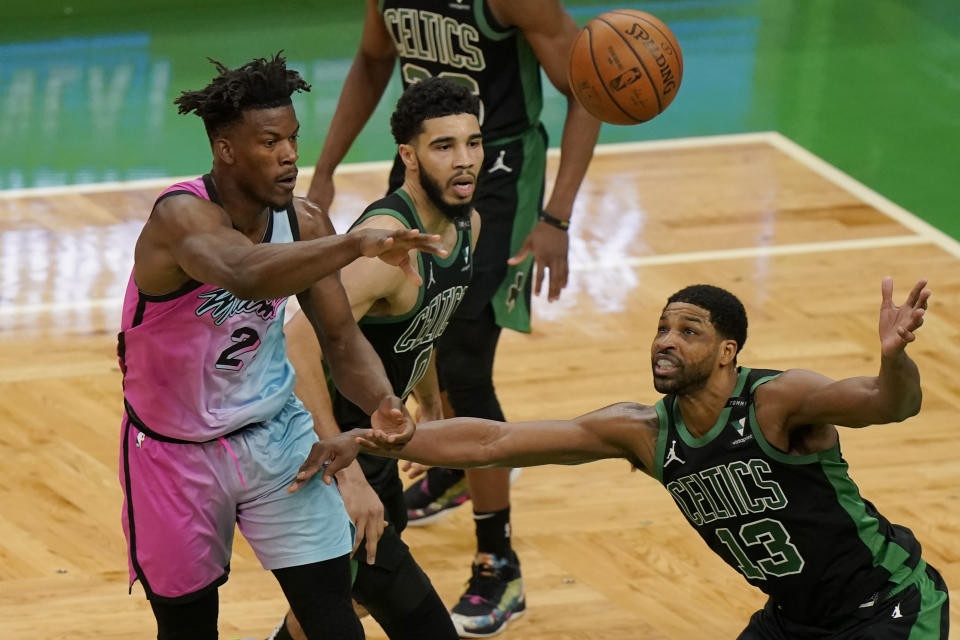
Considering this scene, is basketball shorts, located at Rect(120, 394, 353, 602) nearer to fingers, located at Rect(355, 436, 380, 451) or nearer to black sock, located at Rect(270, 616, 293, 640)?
fingers, located at Rect(355, 436, 380, 451)

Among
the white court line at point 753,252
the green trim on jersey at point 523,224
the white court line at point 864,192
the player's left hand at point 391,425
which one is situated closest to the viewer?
the player's left hand at point 391,425

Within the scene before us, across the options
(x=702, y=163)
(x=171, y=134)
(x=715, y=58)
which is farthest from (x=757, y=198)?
(x=171, y=134)

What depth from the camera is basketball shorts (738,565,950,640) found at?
3834 mm

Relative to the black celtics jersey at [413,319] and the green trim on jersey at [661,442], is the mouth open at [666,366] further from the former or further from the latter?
the black celtics jersey at [413,319]

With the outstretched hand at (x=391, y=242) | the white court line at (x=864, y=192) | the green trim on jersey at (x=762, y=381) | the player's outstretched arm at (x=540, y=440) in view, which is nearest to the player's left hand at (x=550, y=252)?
the player's outstretched arm at (x=540, y=440)

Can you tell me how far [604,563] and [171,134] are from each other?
18.7 feet

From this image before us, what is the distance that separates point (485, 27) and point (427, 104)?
91cm

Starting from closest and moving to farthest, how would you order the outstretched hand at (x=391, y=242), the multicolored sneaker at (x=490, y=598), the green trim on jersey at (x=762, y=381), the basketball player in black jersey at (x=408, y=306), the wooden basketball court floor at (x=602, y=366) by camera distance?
the outstretched hand at (x=391, y=242)
the green trim on jersey at (x=762, y=381)
the basketball player in black jersey at (x=408, y=306)
the multicolored sneaker at (x=490, y=598)
the wooden basketball court floor at (x=602, y=366)

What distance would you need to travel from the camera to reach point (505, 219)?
5336 millimetres

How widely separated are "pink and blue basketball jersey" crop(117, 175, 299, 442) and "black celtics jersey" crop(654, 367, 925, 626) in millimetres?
1082

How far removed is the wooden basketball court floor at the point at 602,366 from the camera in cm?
515

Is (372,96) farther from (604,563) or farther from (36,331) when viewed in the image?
(36,331)

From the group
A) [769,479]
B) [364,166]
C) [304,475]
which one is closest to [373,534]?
[304,475]

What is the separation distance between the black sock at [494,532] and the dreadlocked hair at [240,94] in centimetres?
210
